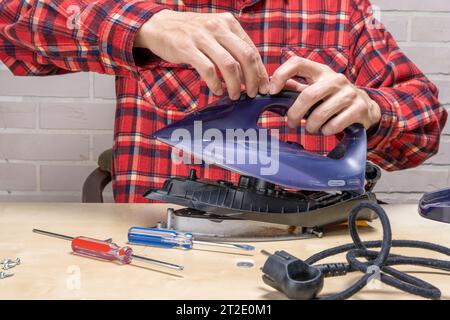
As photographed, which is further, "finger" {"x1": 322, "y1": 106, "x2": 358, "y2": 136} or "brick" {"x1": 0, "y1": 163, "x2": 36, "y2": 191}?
"brick" {"x1": 0, "y1": 163, "x2": 36, "y2": 191}

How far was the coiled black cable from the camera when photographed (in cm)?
42

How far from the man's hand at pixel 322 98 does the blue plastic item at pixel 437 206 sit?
5.2 inches

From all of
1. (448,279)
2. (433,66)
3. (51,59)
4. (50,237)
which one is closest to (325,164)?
(448,279)

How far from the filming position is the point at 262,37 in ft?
3.35

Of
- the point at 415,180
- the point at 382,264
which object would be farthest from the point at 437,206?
the point at 415,180

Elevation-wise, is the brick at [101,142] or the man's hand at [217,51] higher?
the man's hand at [217,51]

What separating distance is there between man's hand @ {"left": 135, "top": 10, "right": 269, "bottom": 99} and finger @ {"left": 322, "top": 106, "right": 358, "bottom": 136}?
10 centimetres

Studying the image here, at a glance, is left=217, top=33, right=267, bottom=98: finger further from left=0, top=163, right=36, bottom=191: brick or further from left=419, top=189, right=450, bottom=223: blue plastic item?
left=0, top=163, right=36, bottom=191: brick

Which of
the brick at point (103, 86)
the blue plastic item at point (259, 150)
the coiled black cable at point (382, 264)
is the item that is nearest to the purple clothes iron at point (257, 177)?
the blue plastic item at point (259, 150)

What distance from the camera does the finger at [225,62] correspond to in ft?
2.00

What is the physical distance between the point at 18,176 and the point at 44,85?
0.21 m

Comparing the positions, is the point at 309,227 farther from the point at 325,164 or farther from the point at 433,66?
the point at 433,66

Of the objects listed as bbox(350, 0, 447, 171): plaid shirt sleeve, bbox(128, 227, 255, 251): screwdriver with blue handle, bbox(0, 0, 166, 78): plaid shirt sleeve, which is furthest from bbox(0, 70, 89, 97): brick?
bbox(128, 227, 255, 251): screwdriver with blue handle

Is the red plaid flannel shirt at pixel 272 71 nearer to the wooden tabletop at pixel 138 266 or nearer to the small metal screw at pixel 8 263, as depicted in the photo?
the wooden tabletop at pixel 138 266
